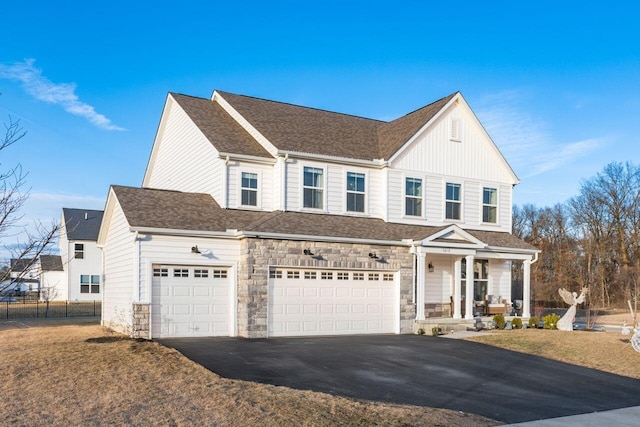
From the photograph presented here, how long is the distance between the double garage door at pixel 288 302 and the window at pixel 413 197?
335 centimetres

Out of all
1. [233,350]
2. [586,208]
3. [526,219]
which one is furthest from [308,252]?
[526,219]

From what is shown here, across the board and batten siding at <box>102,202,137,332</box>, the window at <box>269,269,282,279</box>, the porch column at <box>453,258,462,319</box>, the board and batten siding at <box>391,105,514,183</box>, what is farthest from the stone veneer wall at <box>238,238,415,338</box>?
the board and batten siding at <box>391,105,514,183</box>

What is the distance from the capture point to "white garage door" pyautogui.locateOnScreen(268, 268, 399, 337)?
18.8 metres

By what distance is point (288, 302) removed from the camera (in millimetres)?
18984

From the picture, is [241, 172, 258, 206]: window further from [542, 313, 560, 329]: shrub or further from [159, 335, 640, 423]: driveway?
[542, 313, 560, 329]: shrub

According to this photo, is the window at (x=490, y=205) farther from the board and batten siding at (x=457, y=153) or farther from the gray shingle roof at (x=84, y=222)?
the gray shingle roof at (x=84, y=222)

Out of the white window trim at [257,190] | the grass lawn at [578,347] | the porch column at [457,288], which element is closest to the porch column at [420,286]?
the porch column at [457,288]

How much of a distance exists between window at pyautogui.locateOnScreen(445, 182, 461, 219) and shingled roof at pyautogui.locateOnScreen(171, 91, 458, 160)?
117 inches

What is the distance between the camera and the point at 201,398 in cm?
895

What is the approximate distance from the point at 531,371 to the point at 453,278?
985 cm

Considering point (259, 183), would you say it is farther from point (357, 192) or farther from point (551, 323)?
point (551, 323)

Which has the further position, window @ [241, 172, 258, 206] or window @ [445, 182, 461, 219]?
window @ [445, 182, 461, 219]

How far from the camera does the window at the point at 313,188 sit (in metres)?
21.3

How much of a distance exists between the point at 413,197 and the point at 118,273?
448 inches
